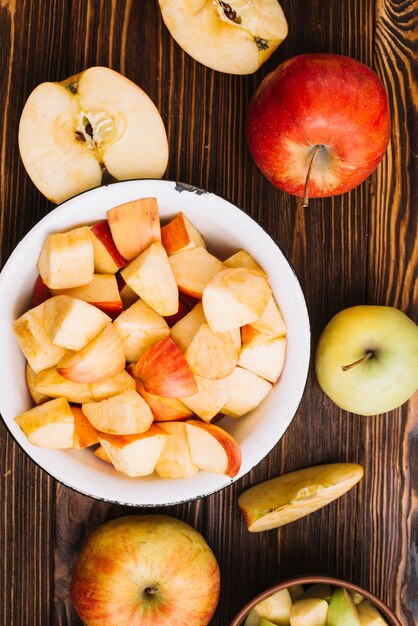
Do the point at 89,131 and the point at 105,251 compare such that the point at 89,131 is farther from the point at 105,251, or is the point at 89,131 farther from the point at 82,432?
the point at 82,432

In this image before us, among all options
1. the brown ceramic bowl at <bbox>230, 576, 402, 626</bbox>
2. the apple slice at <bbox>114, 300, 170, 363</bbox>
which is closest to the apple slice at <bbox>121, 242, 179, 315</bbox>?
the apple slice at <bbox>114, 300, 170, 363</bbox>

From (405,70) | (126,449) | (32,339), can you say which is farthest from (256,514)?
(405,70)

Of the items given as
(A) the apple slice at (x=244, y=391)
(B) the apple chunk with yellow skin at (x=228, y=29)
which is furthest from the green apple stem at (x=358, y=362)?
(B) the apple chunk with yellow skin at (x=228, y=29)

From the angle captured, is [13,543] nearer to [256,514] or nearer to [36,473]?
[36,473]

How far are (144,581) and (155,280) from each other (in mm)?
398

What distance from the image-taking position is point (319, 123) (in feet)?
2.96

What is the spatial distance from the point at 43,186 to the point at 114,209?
118 mm

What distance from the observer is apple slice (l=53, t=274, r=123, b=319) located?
878 millimetres

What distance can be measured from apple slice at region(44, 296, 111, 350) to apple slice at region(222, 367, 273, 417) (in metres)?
0.17

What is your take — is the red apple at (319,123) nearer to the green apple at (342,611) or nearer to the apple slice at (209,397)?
the apple slice at (209,397)

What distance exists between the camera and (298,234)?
1044 mm

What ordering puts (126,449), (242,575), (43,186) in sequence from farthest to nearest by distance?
(242,575) < (43,186) < (126,449)

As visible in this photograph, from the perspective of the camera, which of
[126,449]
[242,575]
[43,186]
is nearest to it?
[126,449]

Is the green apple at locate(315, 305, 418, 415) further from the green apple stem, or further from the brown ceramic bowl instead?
the brown ceramic bowl
